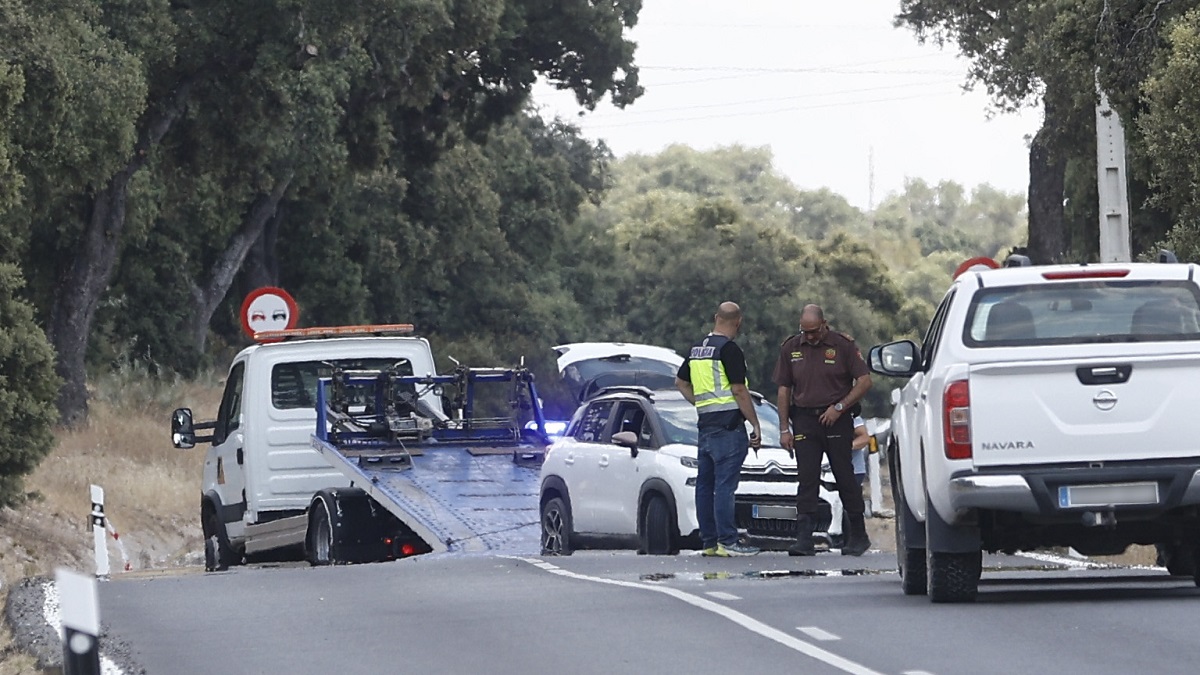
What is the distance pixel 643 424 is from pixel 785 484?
56.4 inches

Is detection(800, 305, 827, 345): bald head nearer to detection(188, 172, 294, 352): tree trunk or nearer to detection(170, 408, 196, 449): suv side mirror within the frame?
detection(170, 408, 196, 449): suv side mirror

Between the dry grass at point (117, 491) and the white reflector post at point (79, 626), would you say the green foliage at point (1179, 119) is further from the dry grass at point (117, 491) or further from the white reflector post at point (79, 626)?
the white reflector post at point (79, 626)

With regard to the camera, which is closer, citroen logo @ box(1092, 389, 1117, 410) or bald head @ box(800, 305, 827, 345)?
citroen logo @ box(1092, 389, 1117, 410)

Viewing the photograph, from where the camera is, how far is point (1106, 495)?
11.6 metres

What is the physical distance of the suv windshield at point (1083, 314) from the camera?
470 inches

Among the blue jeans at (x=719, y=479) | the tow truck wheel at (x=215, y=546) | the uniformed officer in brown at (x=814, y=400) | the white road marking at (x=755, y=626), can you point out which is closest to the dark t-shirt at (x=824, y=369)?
the uniformed officer in brown at (x=814, y=400)

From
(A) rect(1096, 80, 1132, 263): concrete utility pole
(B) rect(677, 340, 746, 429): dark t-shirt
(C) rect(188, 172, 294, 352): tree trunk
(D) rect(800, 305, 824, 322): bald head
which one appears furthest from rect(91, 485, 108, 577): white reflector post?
(C) rect(188, 172, 294, 352): tree trunk

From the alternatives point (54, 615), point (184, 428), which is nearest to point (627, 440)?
point (184, 428)

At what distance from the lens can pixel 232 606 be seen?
13.7 meters

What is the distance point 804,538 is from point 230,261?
2624 centimetres

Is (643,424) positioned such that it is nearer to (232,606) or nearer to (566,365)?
(232,606)

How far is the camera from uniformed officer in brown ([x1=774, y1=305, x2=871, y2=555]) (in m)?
17.1

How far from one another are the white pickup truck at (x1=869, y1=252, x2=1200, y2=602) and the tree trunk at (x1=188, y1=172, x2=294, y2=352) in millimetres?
28027

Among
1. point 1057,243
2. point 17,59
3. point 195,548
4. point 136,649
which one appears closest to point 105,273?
point 195,548
